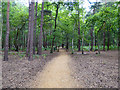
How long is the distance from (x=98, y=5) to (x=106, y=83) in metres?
14.9

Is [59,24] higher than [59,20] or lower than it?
lower

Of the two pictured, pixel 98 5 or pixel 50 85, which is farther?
pixel 98 5

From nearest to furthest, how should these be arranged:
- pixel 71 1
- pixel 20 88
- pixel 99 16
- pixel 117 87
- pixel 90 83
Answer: pixel 117 87
pixel 20 88
pixel 90 83
pixel 71 1
pixel 99 16

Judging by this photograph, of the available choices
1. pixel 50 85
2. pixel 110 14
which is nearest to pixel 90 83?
pixel 50 85

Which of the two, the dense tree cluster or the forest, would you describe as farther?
the dense tree cluster

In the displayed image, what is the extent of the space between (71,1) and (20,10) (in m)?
13.9

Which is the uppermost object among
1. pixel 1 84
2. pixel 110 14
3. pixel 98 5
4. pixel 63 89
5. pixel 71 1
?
pixel 98 5

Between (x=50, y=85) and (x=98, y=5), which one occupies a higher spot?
(x=98, y=5)

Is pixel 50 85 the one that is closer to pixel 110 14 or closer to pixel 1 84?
pixel 1 84

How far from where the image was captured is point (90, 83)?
469cm

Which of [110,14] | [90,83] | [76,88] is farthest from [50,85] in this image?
[110,14]

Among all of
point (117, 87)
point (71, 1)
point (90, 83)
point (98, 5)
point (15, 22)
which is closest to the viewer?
point (117, 87)

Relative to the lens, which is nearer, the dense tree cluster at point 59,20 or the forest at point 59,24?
the forest at point 59,24

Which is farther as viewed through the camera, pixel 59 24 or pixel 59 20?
pixel 59 20
